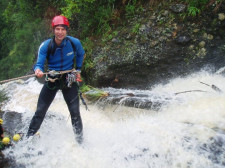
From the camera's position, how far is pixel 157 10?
21.8 ft

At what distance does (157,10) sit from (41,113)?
447 centimetres

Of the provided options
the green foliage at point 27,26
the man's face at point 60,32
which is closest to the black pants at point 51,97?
the man's face at point 60,32

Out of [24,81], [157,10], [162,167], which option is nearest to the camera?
[162,167]

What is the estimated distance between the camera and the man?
146 inches

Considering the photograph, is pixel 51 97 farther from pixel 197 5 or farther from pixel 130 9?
pixel 197 5

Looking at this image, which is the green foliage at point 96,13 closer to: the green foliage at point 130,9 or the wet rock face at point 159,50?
the green foliage at point 130,9

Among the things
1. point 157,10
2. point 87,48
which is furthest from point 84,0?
point 157,10

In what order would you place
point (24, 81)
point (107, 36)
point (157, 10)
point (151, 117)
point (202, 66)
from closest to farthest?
point (151, 117)
point (202, 66)
point (157, 10)
point (107, 36)
point (24, 81)

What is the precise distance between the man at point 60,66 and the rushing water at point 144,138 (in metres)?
0.43

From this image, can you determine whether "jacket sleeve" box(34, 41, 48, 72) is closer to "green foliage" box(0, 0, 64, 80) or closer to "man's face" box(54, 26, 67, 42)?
"man's face" box(54, 26, 67, 42)

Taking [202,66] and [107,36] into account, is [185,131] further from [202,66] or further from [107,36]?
[107,36]

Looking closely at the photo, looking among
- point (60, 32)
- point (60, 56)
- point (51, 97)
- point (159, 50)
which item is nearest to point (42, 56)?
point (60, 56)

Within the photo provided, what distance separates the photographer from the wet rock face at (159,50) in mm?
6047

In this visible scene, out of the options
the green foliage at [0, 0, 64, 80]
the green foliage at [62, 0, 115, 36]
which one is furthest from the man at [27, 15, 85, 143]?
the green foliage at [0, 0, 64, 80]
